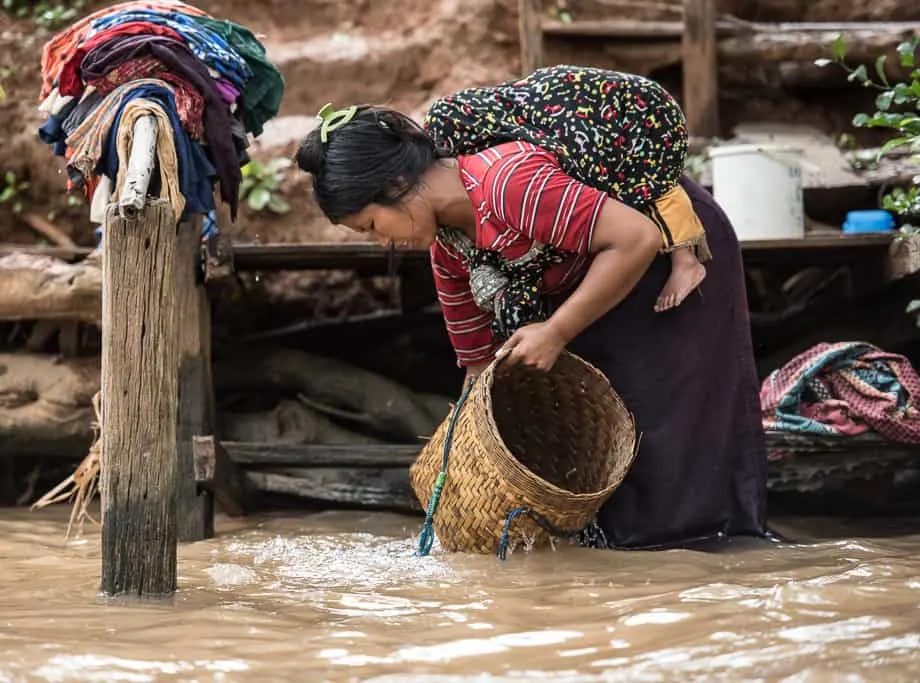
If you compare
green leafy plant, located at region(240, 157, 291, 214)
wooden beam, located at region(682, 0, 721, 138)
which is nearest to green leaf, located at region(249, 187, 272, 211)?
green leafy plant, located at region(240, 157, 291, 214)

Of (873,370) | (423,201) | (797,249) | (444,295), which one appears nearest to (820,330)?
(797,249)

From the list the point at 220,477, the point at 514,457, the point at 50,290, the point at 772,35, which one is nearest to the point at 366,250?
the point at 220,477

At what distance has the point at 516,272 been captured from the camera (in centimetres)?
348

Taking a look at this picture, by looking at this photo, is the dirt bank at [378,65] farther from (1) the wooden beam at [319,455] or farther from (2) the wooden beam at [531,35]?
(1) the wooden beam at [319,455]

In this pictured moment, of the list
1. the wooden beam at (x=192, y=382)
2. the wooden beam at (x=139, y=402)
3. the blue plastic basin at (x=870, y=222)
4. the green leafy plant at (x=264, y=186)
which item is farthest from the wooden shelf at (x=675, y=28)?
the wooden beam at (x=139, y=402)

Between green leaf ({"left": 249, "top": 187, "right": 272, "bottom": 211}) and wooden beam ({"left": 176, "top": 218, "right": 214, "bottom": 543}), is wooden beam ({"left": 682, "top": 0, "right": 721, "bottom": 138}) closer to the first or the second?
green leaf ({"left": 249, "top": 187, "right": 272, "bottom": 211})

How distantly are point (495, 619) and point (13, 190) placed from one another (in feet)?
15.9

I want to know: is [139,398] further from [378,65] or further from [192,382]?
[378,65]

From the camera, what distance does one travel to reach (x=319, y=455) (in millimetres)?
5055

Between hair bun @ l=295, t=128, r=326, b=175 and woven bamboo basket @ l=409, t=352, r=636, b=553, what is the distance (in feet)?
2.39

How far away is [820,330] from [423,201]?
309 cm

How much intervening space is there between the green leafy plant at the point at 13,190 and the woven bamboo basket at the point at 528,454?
3.69 metres

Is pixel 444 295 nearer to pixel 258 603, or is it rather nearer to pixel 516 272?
pixel 516 272

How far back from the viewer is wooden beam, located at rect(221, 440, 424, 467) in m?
4.99
